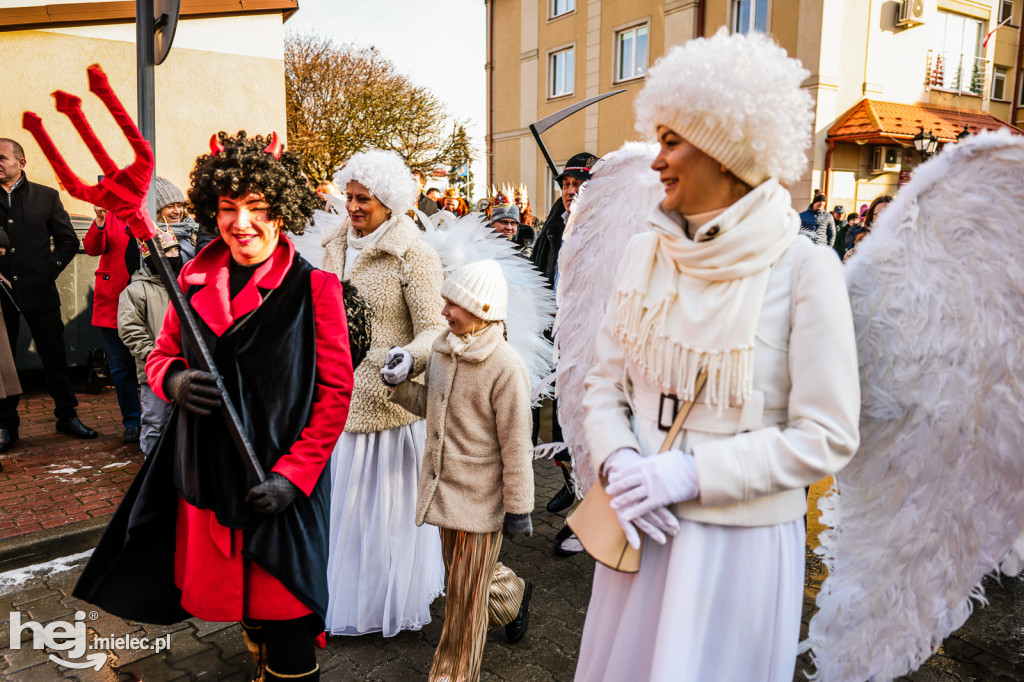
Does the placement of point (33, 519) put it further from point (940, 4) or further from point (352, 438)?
point (940, 4)

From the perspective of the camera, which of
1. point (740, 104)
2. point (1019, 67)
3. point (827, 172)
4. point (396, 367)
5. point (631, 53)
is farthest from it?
point (631, 53)

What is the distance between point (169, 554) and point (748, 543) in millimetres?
1808

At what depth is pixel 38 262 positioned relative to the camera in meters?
5.95

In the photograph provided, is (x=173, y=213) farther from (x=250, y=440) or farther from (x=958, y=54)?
(x=958, y=54)

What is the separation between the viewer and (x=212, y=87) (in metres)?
9.23

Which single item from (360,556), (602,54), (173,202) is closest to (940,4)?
(602,54)

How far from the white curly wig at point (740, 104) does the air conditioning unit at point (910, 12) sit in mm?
18011

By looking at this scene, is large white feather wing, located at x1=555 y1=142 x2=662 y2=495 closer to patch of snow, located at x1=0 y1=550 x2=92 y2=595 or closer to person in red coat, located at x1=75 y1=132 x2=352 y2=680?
person in red coat, located at x1=75 y1=132 x2=352 y2=680

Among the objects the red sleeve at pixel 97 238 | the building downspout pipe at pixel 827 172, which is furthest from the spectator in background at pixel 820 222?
the red sleeve at pixel 97 238

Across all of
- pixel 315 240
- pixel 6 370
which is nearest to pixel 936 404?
pixel 315 240

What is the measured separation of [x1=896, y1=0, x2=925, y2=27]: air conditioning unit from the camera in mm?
16094

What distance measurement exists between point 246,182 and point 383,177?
1.10 m

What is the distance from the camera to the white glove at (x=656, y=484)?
5.21 feet

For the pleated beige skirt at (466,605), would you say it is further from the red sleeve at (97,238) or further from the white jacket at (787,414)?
the red sleeve at (97,238)
